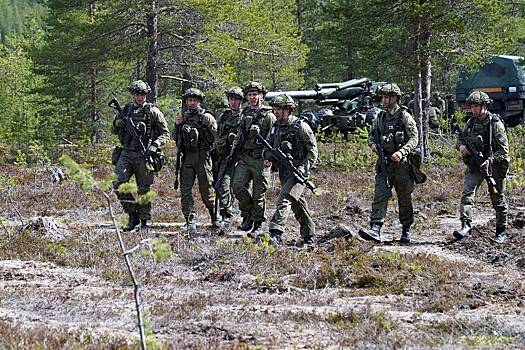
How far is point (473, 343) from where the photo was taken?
555cm

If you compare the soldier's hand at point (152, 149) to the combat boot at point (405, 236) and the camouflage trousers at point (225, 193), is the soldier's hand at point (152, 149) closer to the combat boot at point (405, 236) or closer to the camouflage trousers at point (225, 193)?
the camouflage trousers at point (225, 193)

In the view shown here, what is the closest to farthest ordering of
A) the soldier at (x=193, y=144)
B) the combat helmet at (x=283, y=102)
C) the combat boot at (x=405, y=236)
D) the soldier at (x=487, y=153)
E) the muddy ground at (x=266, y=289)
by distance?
1. the muddy ground at (x=266, y=289)
2. the combat helmet at (x=283, y=102)
3. the soldier at (x=487, y=153)
4. the combat boot at (x=405, y=236)
5. the soldier at (x=193, y=144)

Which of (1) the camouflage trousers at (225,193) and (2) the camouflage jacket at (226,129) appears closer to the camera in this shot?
(2) the camouflage jacket at (226,129)

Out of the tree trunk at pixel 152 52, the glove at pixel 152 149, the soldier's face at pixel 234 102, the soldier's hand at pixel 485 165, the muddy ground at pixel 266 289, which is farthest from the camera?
the tree trunk at pixel 152 52

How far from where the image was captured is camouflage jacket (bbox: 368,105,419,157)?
33.1ft

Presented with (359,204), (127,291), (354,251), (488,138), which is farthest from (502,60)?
(127,291)

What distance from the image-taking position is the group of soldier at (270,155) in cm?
996

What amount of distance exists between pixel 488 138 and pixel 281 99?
2986 mm

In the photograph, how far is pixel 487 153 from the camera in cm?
1025

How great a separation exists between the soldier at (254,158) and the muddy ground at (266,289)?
596mm

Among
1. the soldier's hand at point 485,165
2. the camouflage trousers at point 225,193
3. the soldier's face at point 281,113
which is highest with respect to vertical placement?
the soldier's face at point 281,113

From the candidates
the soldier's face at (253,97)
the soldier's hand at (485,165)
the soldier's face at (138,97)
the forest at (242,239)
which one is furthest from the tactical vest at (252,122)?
the soldier's hand at (485,165)

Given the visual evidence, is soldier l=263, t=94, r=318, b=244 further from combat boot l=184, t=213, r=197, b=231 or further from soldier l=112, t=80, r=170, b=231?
soldier l=112, t=80, r=170, b=231

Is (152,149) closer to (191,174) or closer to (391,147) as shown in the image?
(191,174)
